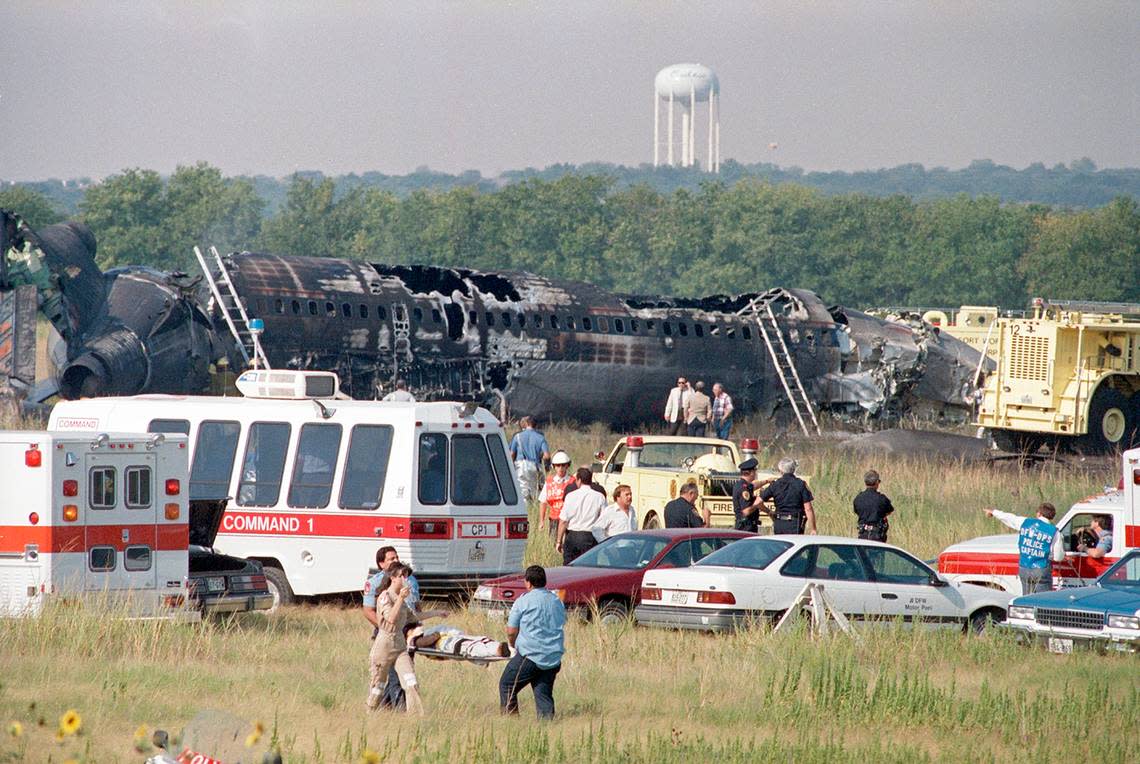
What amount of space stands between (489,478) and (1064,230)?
4591 inches

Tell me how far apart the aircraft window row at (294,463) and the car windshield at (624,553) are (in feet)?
8.01

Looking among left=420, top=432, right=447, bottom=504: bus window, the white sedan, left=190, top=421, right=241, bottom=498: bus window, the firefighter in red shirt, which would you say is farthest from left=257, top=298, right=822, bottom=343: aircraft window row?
the white sedan

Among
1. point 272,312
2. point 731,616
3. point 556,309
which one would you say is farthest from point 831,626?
point 556,309

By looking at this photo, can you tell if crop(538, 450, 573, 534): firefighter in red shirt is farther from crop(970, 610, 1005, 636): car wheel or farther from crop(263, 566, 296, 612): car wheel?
crop(970, 610, 1005, 636): car wheel

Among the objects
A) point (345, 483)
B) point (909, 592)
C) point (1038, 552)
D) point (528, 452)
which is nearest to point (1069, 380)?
point (528, 452)

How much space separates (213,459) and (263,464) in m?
0.56

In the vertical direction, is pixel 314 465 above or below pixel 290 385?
below

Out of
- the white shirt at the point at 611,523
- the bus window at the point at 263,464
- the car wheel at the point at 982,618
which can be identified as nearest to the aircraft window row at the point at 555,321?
the white shirt at the point at 611,523

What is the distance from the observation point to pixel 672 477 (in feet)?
74.1

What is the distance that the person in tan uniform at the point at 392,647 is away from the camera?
468 inches

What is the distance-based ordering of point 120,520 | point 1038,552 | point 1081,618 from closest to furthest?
point 120,520 < point 1081,618 < point 1038,552

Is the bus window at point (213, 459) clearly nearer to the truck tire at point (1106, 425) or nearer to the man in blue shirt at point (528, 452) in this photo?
the man in blue shirt at point (528, 452)

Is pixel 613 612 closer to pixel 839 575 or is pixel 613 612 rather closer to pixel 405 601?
pixel 839 575

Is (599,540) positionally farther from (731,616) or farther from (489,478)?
(731,616)
